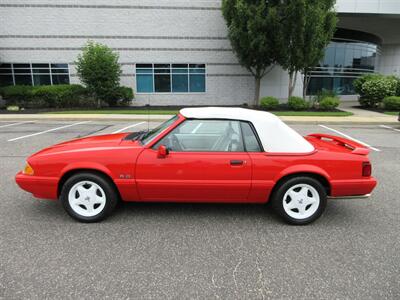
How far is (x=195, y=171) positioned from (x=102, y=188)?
1.13 m

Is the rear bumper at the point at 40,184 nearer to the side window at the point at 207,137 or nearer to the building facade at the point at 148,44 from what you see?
the side window at the point at 207,137

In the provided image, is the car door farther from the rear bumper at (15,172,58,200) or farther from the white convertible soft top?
the rear bumper at (15,172,58,200)

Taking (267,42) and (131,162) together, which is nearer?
(131,162)

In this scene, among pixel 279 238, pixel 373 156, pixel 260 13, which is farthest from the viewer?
pixel 260 13

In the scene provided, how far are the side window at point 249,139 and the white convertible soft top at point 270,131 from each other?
0.06 meters

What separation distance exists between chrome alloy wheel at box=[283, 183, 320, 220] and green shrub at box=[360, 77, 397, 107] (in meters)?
19.2

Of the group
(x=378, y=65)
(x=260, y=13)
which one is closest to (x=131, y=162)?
(x=260, y=13)

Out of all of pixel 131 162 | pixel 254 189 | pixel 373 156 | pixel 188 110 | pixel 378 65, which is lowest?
pixel 373 156

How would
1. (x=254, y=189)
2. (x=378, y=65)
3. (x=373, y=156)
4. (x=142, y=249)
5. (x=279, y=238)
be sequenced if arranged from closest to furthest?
(x=142, y=249)
(x=279, y=238)
(x=254, y=189)
(x=373, y=156)
(x=378, y=65)

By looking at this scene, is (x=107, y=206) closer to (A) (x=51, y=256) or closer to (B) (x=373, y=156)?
(A) (x=51, y=256)

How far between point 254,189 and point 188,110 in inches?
52.9

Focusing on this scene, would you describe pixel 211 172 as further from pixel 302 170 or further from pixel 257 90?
pixel 257 90

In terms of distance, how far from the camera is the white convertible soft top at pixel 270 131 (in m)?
3.81

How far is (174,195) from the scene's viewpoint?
3.86 metres
